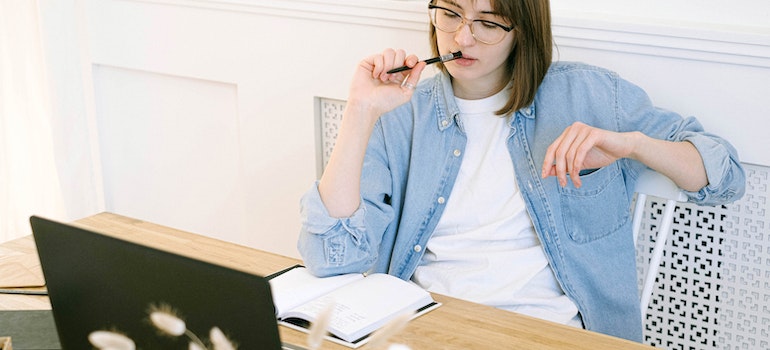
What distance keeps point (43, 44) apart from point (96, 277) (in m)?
1.82

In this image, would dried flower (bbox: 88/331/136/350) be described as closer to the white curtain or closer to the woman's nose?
the woman's nose

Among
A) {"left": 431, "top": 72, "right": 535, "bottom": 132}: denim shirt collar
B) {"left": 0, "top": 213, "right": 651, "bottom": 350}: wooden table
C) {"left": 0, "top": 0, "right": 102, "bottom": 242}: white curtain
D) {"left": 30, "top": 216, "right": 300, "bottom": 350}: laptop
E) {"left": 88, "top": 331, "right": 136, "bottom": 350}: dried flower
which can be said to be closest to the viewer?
{"left": 88, "top": 331, "right": 136, "bottom": 350}: dried flower

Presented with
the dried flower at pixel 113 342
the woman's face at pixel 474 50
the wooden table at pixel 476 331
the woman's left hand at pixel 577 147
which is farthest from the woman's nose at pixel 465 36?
the dried flower at pixel 113 342

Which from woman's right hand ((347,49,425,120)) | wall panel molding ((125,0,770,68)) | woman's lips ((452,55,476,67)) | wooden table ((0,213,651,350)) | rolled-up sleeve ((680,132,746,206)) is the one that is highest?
wall panel molding ((125,0,770,68))

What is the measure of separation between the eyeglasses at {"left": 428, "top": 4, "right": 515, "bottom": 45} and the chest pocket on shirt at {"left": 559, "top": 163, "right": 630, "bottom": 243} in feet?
0.96

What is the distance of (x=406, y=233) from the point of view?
1.68 meters

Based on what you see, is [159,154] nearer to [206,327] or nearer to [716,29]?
[716,29]

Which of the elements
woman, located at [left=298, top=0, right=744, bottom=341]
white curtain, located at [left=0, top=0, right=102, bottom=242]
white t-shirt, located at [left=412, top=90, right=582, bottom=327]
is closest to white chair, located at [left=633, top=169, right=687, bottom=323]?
woman, located at [left=298, top=0, right=744, bottom=341]

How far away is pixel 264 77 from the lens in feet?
7.68

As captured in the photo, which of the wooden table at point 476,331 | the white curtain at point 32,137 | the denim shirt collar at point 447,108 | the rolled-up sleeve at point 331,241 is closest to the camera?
the wooden table at point 476,331

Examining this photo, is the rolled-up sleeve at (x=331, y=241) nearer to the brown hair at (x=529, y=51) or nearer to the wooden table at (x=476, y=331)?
the wooden table at (x=476, y=331)

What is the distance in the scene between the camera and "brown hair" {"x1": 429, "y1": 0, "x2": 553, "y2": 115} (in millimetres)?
1624

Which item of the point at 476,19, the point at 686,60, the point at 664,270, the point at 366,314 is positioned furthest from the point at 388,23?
the point at 366,314

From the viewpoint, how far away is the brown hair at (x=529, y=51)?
162 cm
